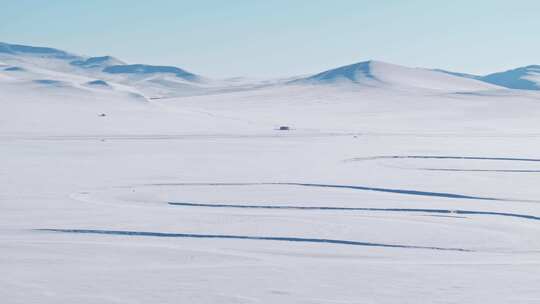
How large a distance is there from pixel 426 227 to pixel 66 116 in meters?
39.2

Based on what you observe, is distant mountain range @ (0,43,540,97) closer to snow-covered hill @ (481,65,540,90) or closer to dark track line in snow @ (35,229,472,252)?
snow-covered hill @ (481,65,540,90)

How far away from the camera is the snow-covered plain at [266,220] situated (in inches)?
341

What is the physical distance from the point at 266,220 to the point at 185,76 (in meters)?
156

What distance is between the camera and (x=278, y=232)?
12.0m

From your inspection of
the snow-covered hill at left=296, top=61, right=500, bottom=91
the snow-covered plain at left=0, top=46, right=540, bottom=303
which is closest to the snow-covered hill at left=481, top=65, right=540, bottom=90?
the snow-covered hill at left=296, top=61, right=500, bottom=91

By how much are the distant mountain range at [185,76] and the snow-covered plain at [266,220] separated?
172ft

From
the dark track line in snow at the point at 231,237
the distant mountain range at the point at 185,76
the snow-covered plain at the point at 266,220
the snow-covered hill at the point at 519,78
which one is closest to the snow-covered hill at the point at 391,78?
the distant mountain range at the point at 185,76

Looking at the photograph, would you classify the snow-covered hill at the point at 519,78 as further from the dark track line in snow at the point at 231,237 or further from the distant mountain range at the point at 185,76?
the dark track line in snow at the point at 231,237

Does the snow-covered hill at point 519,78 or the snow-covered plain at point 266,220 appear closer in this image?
the snow-covered plain at point 266,220

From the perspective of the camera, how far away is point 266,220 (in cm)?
1313

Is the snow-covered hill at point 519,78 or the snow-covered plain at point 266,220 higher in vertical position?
the snow-covered hill at point 519,78

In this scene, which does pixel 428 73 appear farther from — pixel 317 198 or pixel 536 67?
pixel 317 198

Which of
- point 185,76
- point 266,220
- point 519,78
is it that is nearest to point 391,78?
point 519,78

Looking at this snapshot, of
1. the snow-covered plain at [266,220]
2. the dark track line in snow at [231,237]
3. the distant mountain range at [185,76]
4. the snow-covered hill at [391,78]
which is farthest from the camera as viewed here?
the snow-covered hill at [391,78]
